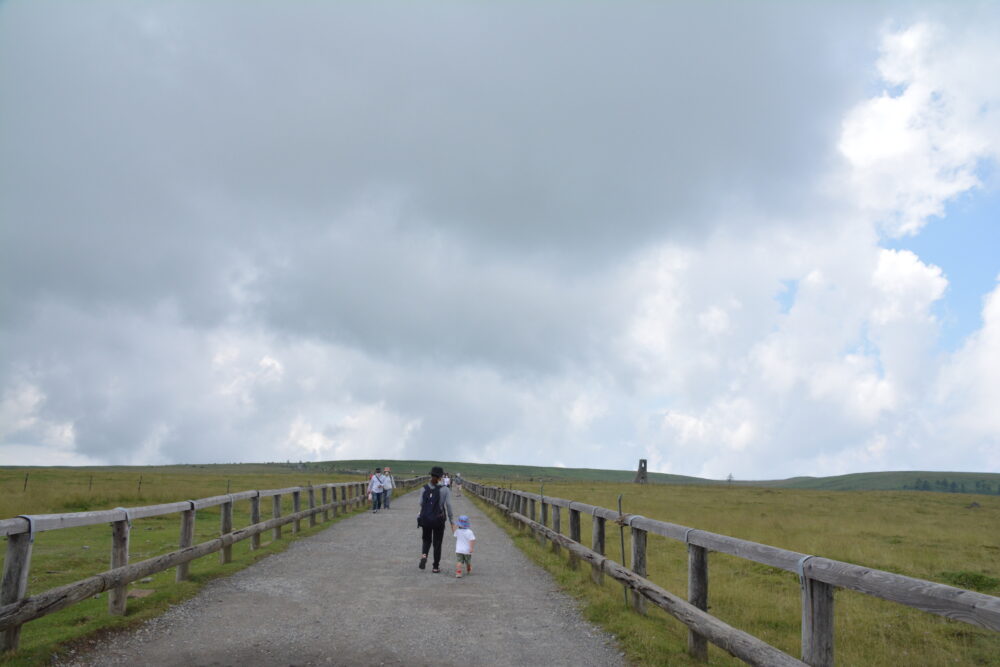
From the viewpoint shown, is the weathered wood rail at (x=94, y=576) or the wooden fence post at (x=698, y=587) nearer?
the weathered wood rail at (x=94, y=576)

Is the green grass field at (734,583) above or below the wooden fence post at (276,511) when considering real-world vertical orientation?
below

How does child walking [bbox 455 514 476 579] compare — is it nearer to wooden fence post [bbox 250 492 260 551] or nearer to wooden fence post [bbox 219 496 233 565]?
wooden fence post [bbox 219 496 233 565]

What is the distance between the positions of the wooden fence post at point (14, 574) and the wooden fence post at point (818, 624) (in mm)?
6026

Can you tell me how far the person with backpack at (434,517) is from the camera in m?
12.1

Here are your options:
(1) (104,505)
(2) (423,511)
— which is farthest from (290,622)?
(1) (104,505)

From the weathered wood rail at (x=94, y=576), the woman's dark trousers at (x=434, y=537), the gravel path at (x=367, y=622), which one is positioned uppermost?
the weathered wood rail at (x=94, y=576)

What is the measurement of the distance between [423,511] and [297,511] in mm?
6515

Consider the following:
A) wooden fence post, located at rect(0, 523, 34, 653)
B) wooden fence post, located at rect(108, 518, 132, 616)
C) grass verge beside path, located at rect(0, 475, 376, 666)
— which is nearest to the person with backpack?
grass verge beside path, located at rect(0, 475, 376, 666)

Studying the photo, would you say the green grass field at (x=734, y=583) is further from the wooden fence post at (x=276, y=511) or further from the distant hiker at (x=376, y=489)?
the distant hiker at (x=376, y=489)

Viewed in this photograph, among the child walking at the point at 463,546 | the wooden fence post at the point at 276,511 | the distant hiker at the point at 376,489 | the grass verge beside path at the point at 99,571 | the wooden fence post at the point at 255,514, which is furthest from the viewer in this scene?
the distant hiker at the point at 376,489

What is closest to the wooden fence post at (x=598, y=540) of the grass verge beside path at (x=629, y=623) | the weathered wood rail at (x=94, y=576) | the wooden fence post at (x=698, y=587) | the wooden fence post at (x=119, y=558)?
the grass verge beside path at (x=629, y=623)

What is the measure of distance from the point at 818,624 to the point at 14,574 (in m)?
6.28

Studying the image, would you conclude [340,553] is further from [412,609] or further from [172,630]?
[172,630]

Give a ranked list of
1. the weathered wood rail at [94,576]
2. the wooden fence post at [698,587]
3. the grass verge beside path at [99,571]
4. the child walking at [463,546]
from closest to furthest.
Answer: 1. the weathered wood rail at [94,576]
2. the wooden fence post at [698,587]
3. the grass verge beside path at [99,571]
4. the child walking at [463,546]
